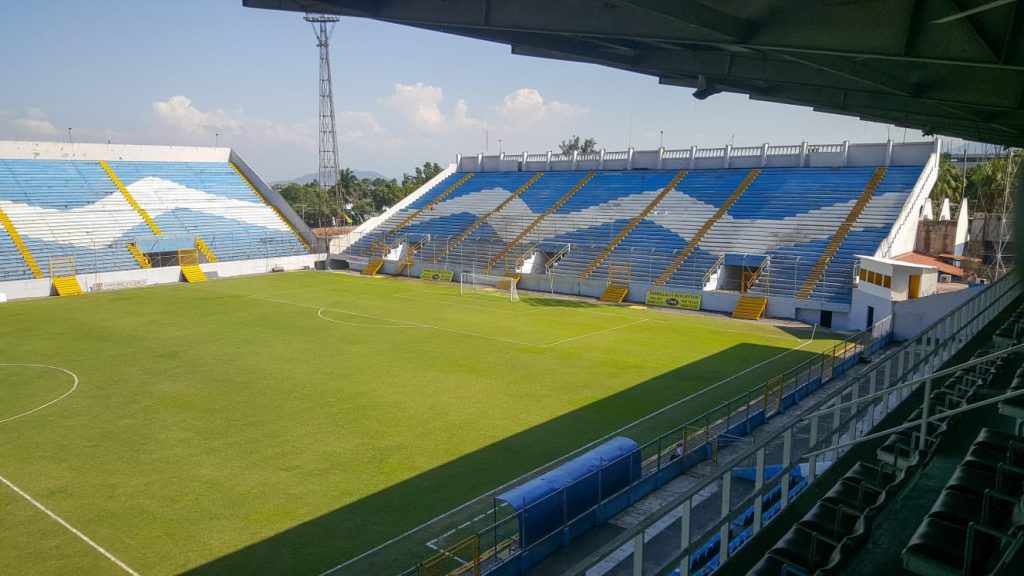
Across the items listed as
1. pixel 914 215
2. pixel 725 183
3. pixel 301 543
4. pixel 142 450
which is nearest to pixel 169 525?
pixel 301 543

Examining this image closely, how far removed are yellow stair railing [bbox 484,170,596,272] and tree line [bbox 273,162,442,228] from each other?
29468 millimetres

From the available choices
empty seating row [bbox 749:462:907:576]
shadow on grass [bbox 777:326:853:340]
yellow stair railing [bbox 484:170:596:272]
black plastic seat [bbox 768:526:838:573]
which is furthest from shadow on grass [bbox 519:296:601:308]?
black plastic seat [bbox 768:526:838:573]

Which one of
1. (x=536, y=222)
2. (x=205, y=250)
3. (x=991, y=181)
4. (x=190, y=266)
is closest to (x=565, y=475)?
(x=536, y=222)

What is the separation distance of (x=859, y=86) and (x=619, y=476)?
698 cm

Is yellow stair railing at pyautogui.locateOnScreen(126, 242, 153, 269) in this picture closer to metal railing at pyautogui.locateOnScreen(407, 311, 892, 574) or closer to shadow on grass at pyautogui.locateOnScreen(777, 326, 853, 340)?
metal railing at pyautogui.locateOnScreen(407, 311, 892, 574)

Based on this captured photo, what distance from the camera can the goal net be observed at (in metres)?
35.9

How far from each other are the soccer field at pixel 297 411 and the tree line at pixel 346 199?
40.7m

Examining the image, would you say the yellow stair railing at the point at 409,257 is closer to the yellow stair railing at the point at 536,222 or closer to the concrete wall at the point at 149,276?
the yellow stair railing at the point at 536,222

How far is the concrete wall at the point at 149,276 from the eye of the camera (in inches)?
1334

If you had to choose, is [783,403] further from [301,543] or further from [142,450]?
[142,450]

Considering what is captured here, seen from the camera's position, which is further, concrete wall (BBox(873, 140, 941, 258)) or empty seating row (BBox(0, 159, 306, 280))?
empty seating row (BBox(0, 159, 306, 280))

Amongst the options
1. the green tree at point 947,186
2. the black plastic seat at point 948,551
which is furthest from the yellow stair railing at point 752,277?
the black plastic seat at point 948,551

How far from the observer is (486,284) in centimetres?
3831

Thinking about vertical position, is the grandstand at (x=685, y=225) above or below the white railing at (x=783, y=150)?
below
